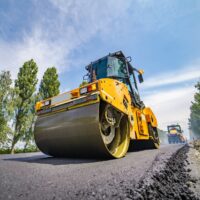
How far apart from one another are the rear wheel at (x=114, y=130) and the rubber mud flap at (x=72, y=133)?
0.34m

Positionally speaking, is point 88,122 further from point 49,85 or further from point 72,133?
point 49,85

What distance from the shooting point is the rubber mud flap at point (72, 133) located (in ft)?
8.34

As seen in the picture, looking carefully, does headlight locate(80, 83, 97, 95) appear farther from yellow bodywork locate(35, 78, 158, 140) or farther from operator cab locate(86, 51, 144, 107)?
operator cab locate(86, 51, 144, 107)

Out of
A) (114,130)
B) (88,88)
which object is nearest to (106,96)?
(88,88)

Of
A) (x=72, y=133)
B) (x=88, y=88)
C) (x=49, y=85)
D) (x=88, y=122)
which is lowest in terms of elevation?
(x=72, y=133)

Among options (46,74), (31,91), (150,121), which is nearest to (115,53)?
(150,121)

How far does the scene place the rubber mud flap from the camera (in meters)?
2.54

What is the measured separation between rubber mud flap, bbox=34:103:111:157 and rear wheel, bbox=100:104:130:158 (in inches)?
13.4

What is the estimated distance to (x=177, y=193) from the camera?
1.05 m

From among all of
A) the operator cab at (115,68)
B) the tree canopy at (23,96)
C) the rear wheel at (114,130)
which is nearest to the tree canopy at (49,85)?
the tree canopy at (23,96)

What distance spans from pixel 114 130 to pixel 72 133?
0.87 m

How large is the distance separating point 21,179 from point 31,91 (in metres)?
17.0

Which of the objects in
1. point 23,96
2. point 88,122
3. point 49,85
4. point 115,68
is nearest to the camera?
point 88,122

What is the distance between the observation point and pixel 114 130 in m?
3.23
